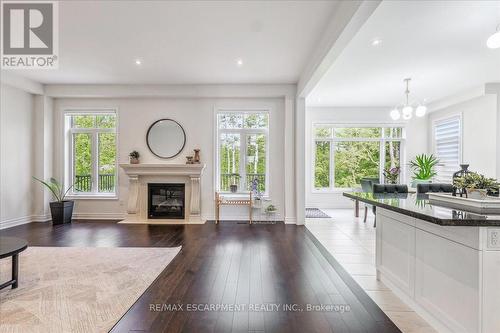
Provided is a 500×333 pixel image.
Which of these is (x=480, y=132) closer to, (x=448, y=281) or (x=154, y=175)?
(x=448, y=281)

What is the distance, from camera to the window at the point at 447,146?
665 centimetres

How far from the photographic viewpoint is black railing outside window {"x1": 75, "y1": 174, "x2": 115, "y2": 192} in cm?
620

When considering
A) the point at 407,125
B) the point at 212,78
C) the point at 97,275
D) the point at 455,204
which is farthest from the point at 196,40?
the point at 407,125

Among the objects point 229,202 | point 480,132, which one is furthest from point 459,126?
point 229,202

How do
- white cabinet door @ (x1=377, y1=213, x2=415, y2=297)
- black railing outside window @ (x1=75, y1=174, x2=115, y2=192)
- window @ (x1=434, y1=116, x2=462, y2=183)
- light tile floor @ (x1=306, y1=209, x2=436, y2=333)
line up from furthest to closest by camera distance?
window @ (x1=434, y1=116, x2=462, y2=183) → black railing outside window @ (x1=75, y1=174, x2=115, y2=192) → white cabinet door @ (x1=377, y1=213, x2=415, y2=297) → light tile floor @ (x1=306, y1=209, x2=436, y2=333)

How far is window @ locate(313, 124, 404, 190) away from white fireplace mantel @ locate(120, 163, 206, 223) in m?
3.72

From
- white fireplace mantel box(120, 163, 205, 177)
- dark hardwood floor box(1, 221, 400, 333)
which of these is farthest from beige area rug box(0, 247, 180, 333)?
white fireplace mantel box(120, 163, 205, 177)

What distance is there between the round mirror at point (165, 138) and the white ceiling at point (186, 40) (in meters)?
1.05

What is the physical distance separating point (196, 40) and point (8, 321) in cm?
371

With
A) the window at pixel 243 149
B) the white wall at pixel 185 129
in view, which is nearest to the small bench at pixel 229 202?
the white wall at pixel 185 129

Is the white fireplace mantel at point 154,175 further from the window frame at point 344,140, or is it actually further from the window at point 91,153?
the window frame at point 344,140

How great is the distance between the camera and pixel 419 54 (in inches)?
160

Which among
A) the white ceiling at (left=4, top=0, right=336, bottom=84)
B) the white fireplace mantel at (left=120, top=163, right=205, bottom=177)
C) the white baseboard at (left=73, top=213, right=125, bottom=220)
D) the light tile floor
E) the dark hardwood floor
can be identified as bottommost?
the light tile floor

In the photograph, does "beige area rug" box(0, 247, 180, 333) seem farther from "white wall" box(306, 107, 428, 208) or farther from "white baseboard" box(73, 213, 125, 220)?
"white wall" box(306, 107, 428, 208)
